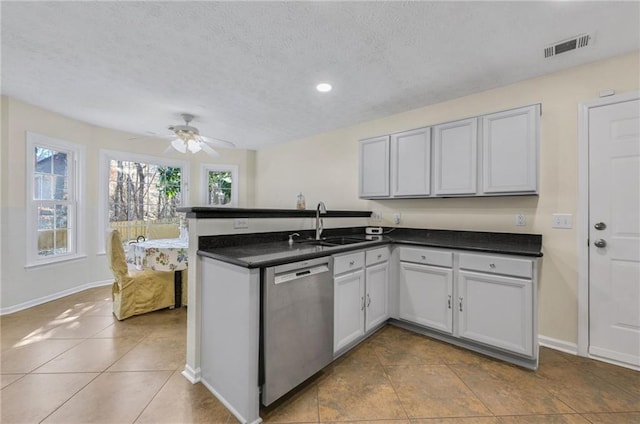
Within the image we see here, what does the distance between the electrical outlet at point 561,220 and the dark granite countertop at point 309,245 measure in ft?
0.57

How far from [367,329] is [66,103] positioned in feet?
13.6

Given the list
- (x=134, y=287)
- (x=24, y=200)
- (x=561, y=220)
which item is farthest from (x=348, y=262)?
(x=24, y=200)

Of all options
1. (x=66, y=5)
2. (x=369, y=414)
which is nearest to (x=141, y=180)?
(x=66, y=5)

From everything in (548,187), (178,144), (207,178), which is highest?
(178,144)

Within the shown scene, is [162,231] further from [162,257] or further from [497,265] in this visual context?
[497,265]

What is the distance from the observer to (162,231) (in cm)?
367

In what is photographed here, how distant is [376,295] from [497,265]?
1013 mm

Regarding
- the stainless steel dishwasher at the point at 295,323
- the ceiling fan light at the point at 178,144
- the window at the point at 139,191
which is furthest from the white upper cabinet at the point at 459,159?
the window at the point at 139,191

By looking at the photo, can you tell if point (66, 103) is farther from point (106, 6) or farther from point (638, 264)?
point (638, 264)

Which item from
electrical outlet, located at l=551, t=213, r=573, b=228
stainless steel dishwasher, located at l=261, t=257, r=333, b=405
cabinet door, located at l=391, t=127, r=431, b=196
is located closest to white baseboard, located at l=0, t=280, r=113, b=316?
stainless steel dishwasher, located at l=261, t=257, r=333, b=405

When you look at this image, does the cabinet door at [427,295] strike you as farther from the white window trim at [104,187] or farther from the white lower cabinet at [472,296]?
the white window trim at [104,187]

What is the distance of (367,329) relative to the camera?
237 cm

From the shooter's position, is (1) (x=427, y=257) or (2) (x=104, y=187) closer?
(1) (x=427, y=257)

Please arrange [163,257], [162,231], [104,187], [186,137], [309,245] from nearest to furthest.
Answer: [309,245], [163,257], [186,137], [162,231], [104,187]
